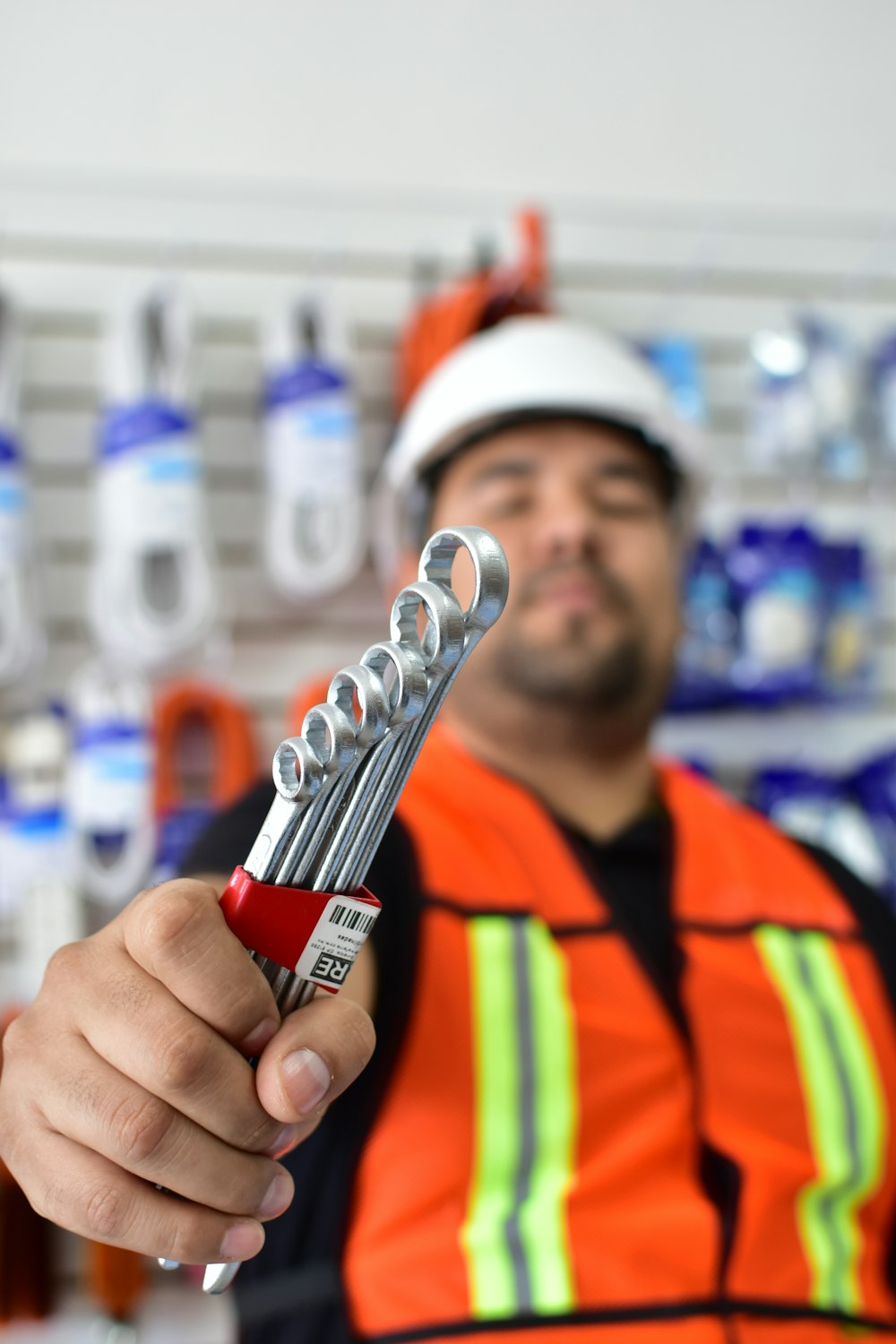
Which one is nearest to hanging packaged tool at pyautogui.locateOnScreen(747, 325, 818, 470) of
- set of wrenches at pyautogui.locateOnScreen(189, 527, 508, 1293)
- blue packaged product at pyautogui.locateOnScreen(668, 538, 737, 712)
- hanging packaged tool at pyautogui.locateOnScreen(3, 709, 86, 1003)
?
blue packaged product at pyautogui.locateOnScreen(668, 538, 737, 712)

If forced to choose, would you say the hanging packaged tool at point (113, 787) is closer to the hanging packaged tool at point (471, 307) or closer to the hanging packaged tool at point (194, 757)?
the hanging packaged tool at point (194, 757)

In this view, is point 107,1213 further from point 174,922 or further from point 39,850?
point 39,850

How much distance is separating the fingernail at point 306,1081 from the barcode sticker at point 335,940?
3 centimetres

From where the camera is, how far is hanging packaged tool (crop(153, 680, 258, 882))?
1489 mm

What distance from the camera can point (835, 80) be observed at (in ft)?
6.95

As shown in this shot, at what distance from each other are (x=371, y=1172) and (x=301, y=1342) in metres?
0.15

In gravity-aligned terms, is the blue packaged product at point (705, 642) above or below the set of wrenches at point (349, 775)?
below

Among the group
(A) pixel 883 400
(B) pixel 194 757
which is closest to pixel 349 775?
(B) pixel 194 757

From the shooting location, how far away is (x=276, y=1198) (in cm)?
43

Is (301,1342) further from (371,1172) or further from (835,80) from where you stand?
(835,80)

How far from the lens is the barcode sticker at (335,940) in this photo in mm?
405

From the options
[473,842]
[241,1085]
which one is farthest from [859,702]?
[241,1085]

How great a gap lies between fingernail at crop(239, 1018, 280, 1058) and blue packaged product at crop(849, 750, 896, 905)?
59.7 inches

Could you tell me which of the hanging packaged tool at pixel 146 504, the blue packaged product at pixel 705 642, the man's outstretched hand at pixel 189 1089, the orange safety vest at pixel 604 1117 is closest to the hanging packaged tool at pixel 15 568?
the hanging packaged tool at pixel 146 504
